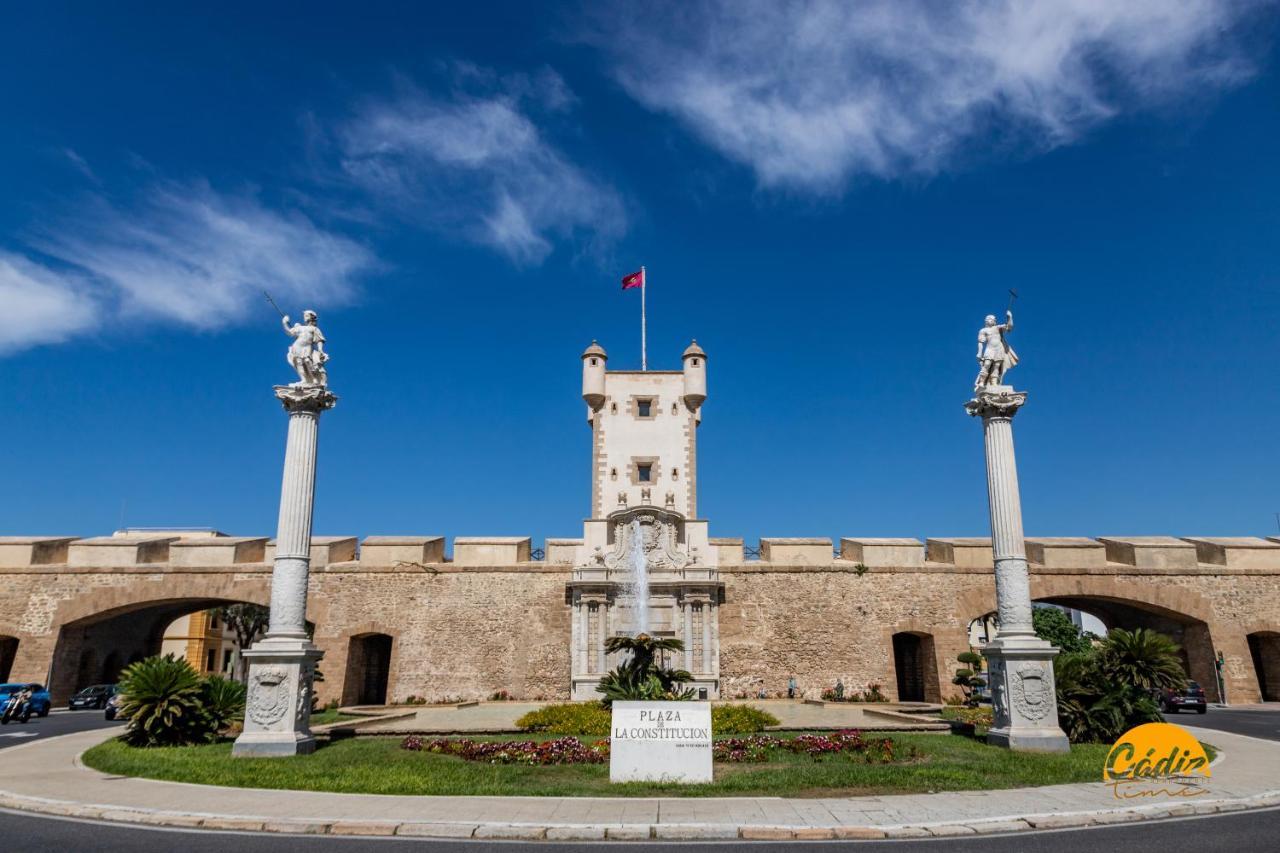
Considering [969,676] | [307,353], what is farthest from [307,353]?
[969,676]

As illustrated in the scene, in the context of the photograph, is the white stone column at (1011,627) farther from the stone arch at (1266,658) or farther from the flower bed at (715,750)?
the stone arch at (1266,658)

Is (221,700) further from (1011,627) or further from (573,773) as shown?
(1011,627)

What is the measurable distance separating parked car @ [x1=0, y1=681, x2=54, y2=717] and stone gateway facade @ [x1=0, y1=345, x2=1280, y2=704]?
2.87 meters

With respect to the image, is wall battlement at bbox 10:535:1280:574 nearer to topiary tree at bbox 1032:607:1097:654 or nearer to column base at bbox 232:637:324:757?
column base at bbox 232:637:324:757

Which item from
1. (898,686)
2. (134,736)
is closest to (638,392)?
(898,686)

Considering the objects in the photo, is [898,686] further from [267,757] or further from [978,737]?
[267,757]

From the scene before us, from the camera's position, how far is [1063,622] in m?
51.3

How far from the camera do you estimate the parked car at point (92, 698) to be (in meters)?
27.3

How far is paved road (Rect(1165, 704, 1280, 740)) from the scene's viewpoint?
57.3 feet

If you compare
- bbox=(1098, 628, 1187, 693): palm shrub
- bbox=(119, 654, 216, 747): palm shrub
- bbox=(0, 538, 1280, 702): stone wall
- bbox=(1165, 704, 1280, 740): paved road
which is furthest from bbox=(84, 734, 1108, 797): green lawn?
bbox=(0, 538, 1280, 702): stone wall

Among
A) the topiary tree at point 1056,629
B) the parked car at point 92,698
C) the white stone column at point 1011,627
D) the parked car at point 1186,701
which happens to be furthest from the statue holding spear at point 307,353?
the topiary tree at point 1056,629

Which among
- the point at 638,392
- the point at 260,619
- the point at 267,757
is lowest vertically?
the point at 267,757

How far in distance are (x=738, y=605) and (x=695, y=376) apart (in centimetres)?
932

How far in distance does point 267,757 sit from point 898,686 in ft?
74.8
